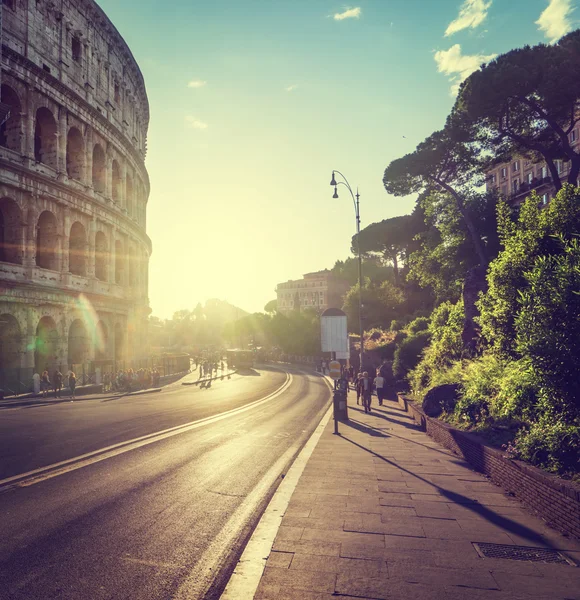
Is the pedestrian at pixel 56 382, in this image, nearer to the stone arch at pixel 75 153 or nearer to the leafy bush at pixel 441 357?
the stone arch at pixel 75 153

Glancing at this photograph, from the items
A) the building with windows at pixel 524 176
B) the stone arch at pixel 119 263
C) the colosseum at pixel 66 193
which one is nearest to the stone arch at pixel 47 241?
the colosseum at pixel 66 193

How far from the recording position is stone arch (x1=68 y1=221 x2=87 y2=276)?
33500 millimetres

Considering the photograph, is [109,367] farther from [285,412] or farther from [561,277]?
[561,277]

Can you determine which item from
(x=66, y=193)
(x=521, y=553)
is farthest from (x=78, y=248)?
(x=521, y=553)

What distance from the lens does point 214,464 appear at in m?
10.2

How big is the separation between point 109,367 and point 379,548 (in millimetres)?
32860

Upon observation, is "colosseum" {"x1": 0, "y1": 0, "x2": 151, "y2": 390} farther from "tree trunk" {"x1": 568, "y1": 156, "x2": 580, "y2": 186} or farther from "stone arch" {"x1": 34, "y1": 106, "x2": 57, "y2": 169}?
"tree trunk" {"x1": 568, "y1": 156, "x2": 580, "y2": 186}

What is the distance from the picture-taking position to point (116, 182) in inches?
1570

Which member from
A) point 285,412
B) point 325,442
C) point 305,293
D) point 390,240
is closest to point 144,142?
point 390,240

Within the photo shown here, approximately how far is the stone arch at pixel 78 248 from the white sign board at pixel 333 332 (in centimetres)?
1663

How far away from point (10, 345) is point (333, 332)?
777 inches

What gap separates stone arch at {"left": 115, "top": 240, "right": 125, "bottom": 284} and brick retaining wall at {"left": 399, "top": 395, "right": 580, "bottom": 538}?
109 feet

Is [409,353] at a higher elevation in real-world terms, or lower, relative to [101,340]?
lower

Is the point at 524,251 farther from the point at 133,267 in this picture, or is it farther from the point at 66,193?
the point at 133,267
